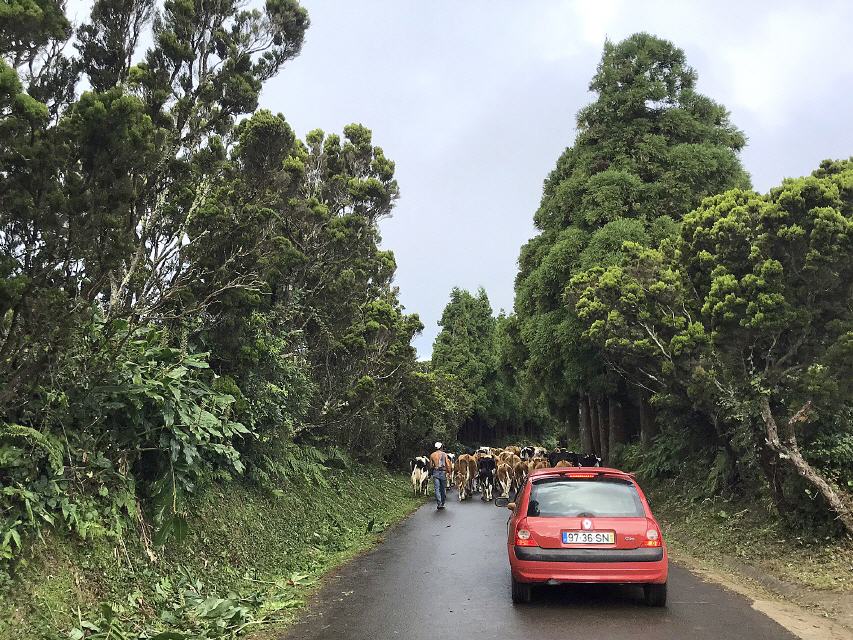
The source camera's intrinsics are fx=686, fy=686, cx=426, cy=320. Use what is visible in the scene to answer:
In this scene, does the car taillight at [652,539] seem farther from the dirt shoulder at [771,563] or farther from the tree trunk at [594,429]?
the tree trunk at [594,429]

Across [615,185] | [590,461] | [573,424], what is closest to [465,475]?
[590,461]

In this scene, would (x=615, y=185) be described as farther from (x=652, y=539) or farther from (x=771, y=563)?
(x=652, y=539)

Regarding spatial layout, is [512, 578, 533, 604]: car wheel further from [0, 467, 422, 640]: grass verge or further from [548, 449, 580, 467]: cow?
[548, 449, 580, 467]: cow

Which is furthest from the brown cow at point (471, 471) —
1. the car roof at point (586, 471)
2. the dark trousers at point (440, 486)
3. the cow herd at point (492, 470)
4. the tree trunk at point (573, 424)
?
the car roof at point (586, 471)

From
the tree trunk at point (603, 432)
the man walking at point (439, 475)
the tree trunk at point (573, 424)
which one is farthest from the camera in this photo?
the tree trunk at point (573, 424)

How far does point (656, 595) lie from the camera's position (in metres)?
7.91

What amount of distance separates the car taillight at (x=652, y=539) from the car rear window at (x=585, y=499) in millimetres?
257

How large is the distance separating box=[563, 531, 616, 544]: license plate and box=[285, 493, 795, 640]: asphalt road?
0.76 m

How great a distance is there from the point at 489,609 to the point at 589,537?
55.8 inches

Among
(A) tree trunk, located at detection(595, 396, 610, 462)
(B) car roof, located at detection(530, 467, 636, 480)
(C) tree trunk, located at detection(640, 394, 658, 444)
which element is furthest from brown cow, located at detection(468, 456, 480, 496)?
(B) car roof, located at detection(530, 467, 636, 480)

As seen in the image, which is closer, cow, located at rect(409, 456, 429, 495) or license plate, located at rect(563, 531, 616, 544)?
license plate, located at rect(563, 531, 616, 544)

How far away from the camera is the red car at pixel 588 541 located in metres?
7.67

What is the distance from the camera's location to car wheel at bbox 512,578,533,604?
26.4 ft

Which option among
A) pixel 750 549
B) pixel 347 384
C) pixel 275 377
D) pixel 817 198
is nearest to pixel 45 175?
pixel 275 377
